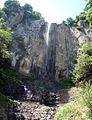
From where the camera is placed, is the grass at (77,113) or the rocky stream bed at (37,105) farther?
the rocky stream bed at (37,105)

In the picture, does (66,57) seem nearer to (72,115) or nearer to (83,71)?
(83,71)

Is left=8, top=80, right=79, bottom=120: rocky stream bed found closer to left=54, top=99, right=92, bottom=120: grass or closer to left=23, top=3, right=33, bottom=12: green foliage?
left=54, top=99, right=92, bottom=120: grass

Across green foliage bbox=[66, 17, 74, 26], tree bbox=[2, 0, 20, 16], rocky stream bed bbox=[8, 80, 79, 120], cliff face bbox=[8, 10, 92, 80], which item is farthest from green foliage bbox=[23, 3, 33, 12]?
rocky stream bed bbox=[8, 80, 79, 120]

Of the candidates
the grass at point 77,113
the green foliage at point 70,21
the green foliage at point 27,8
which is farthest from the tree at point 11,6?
the grass at point 77,113

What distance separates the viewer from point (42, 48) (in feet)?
66.1

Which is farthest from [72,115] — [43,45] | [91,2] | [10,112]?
[43,45]

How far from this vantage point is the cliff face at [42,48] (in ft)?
54.3

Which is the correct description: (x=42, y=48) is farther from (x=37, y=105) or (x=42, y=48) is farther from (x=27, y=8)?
(x=27, y=8)

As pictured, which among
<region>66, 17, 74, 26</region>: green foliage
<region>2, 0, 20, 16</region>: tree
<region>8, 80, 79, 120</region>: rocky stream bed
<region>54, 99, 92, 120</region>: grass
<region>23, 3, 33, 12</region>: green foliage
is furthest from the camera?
<region>66, 17, 74, 26</region>: green foliage

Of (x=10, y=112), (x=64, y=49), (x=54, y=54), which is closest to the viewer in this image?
(x=10, y=112)

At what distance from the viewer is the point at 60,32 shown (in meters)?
24.2

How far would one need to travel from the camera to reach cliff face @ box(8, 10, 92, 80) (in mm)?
16547

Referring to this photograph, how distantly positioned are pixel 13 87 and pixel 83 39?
19.6 meters

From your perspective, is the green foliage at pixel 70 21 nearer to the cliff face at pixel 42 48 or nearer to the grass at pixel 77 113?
the cliff face at pixel 42 48
